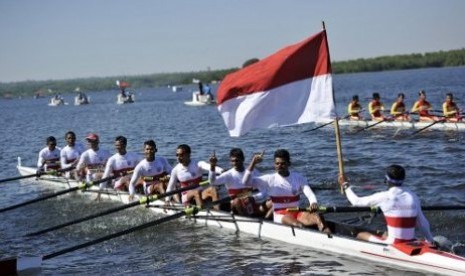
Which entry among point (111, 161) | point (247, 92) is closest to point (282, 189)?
point (247, 92)

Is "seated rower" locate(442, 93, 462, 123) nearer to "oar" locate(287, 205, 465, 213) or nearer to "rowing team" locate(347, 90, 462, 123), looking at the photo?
"rowing team" locate(347, 90, 462, 123)

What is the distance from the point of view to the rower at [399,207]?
30.7 ft

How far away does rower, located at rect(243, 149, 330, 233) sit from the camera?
11.3 m

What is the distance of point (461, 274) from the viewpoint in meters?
8.89

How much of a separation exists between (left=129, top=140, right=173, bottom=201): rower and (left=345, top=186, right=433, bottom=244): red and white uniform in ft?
22.4

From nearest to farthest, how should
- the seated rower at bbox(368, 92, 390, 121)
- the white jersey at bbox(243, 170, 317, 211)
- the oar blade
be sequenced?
the oar blade
the white jersey at bbox(243, 170, 317, 211)
the seated rower at bbox(368, 92, 390, 121)

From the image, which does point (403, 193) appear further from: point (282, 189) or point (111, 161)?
point (111, 161)

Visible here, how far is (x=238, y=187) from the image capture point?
12562 millimetres

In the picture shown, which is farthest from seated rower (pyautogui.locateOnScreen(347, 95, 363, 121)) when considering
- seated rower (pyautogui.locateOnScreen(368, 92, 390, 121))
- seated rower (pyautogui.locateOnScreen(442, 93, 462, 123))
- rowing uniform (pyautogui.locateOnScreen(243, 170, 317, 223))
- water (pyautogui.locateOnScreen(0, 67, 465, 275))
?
rowing uniform (pyautogui.locateOnScreen(243, 170, 317, 223))

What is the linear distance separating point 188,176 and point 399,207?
231 inches

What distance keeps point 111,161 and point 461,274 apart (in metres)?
10.5

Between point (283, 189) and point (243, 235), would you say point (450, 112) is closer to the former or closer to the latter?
point (243, 235)

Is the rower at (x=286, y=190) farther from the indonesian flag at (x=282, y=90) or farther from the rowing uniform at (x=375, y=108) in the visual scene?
the rowing uniform at (x=375, y=108)

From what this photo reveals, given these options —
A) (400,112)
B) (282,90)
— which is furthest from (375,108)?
(282,90)
